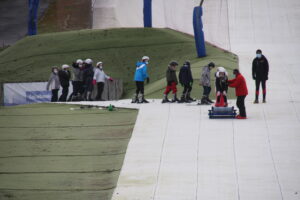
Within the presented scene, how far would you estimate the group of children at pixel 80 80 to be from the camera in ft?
75.7

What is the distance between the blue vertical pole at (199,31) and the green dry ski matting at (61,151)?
8231 millimetres

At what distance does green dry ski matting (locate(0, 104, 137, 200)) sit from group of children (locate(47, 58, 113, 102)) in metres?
1.98

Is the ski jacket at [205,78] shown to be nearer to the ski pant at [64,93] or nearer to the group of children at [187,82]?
the group of children at [187,82]

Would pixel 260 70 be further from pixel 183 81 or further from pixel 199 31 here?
pixel 199 31

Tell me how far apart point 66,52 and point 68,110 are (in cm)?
1138

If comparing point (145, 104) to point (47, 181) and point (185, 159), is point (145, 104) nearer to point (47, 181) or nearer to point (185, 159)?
point (185, 159)

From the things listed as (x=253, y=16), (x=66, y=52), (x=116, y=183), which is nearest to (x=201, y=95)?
(x=116, y=183)

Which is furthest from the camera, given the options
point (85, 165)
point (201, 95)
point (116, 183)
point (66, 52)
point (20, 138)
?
point (66, 52)

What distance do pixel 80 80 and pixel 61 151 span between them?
23.6 feet

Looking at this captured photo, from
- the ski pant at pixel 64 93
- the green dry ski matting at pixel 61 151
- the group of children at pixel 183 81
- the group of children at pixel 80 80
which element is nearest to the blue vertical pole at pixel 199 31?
the group of children at pixel 80 80

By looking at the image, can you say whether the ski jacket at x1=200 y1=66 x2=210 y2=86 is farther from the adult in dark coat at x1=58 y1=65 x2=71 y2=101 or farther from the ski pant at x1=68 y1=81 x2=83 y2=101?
the adult in dark coat at x1=58 y1=65 x2=71 y2=101

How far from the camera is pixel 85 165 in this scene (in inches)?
604

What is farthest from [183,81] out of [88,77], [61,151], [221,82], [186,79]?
[61,151]

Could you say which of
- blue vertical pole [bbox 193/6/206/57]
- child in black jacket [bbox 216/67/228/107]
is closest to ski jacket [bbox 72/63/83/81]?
child in black jacket [bbox 216/67/228/107]
